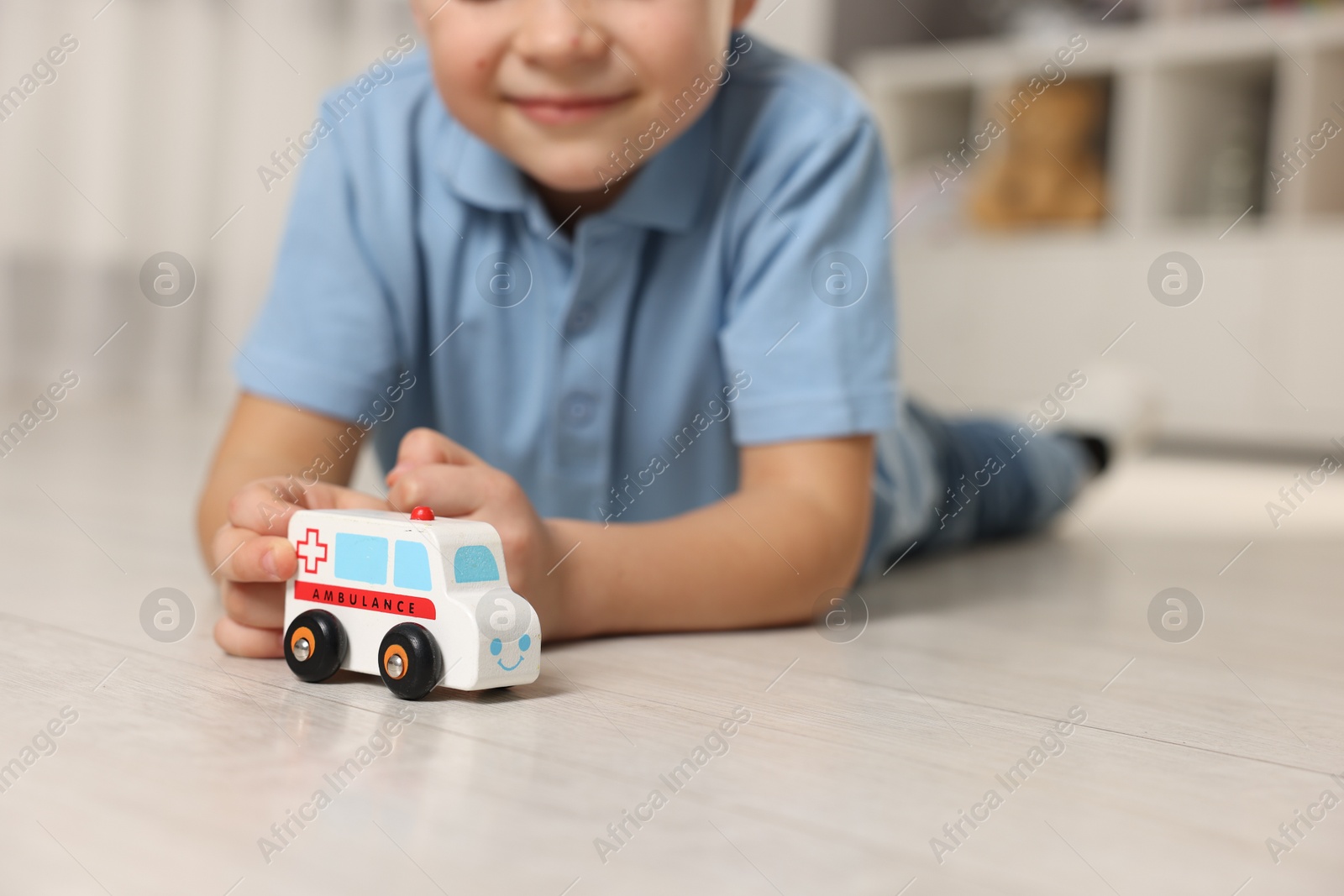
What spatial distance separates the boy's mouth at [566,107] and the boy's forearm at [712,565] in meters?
0.22

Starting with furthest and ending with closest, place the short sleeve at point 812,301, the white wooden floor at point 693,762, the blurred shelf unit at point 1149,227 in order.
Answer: the blurred shelf unit at point 1149,227 → the short sleeve at point 812,301 → the white wooden floor at point 693,762

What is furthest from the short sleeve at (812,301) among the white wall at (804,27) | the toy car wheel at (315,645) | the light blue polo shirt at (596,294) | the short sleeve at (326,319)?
the white wall at (804,27)

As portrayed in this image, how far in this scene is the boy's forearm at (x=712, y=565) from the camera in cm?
69

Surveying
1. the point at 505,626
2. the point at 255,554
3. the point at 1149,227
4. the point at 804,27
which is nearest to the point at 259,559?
the point at 255,554

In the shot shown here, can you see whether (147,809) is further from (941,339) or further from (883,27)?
(883,27)

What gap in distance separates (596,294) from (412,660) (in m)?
0.36

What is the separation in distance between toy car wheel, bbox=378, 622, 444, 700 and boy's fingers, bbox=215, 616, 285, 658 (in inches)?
3.6

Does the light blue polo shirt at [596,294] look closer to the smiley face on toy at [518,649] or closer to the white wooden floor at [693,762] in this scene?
the white wooden floor at [693,762]

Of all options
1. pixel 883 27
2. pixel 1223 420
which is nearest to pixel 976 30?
pixel 883 27

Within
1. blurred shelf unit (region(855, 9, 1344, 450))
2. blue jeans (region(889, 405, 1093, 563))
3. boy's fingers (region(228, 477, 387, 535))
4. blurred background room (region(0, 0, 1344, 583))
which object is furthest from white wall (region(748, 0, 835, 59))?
boy's fingers (region(228, 477, 387, 535))

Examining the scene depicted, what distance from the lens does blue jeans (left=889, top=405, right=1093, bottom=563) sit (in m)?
1.25

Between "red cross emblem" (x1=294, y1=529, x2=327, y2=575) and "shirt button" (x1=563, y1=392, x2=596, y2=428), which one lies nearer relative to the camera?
"red cross emblem" (x1=294, y1=529, x2=327, y2=575)

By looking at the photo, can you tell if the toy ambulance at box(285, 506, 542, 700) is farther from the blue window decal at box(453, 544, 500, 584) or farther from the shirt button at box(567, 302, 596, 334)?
the shirt button at box(567, 302, 596, 334)

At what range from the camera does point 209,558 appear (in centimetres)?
76
